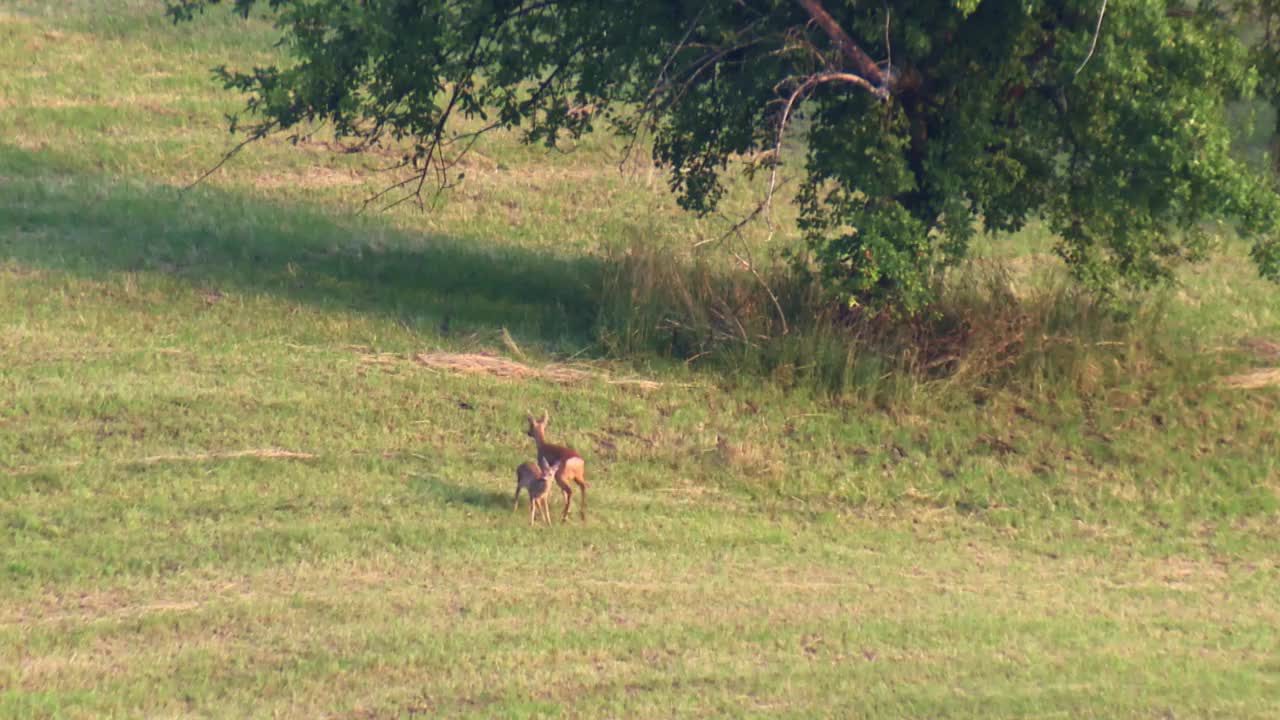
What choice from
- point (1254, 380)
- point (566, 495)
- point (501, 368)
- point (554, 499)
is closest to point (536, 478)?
point (566, 495)

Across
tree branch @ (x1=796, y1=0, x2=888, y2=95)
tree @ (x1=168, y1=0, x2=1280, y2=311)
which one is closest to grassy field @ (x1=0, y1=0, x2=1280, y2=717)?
tree @ (x1=168, y1=0, x2=1280, y2=311)

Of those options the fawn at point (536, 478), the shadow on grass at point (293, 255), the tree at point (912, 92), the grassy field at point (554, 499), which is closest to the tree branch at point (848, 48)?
the tree at point (912, 92)

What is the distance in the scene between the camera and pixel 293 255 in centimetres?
1502

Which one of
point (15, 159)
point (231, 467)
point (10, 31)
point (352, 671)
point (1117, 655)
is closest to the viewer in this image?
point (352, 671)

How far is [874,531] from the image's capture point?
9.43 meters

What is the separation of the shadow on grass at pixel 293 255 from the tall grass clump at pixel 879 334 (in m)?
0.80

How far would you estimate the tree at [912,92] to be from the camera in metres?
10.6

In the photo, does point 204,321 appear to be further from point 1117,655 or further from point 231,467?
point 1117,655

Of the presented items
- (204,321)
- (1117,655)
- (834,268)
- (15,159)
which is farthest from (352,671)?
(15,159)

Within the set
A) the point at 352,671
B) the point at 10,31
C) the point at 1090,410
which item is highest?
the point at 10,31

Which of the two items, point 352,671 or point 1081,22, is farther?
point 1081,22

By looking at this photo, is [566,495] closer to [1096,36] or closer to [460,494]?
[460,494]

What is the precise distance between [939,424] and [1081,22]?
3.56 meters

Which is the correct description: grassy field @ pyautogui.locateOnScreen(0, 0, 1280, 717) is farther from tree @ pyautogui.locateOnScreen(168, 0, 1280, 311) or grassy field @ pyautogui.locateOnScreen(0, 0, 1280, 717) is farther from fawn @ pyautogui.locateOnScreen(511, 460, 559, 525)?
tree @ pyautogui.locateOnScreen(168, 0, 1280, 311)
